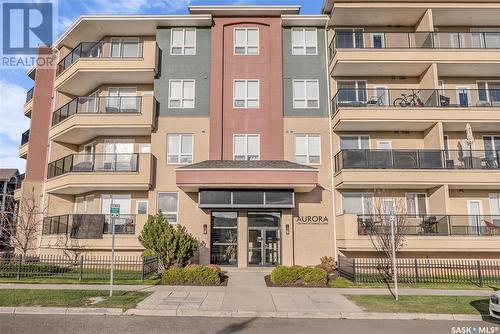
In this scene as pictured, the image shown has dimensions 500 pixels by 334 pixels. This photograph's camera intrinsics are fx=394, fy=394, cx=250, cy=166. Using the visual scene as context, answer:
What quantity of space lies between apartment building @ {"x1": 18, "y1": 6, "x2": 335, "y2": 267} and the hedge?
16.9 feet

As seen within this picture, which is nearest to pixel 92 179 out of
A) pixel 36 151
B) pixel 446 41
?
pixel 36 151

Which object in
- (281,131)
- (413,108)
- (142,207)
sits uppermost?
(413,108)

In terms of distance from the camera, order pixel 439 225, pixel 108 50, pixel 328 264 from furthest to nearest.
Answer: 1. pixel 108 50
2. pixel 328 264
3. pixel 439 225

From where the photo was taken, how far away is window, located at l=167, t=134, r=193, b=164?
22781 mm

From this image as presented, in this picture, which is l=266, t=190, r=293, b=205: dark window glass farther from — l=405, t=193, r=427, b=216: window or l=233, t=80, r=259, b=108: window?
l=405, t=193, r=427, b=216: window

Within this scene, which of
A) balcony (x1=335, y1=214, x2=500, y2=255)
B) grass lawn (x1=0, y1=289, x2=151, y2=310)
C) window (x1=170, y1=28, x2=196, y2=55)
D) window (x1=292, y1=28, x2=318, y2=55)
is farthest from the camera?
window (x1=292, y1=28, x2=318, y2=55)

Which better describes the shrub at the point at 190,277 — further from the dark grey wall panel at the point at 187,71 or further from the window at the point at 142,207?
the dark grey wall panel at the point at 187,71

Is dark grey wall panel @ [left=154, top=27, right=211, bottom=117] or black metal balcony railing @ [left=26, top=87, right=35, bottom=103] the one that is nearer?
dark grey wall panel @ [left=154, top=27, right=211, bottom=117]

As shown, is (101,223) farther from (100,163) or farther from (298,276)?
(298,276)

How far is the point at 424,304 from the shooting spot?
483 inches

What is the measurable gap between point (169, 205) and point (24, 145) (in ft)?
51.7

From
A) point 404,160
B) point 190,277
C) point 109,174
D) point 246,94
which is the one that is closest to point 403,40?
point 404,160

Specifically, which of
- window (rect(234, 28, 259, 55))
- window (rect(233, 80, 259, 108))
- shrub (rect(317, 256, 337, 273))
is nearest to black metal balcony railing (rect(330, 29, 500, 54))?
window (rect(234, 28, 259, 55))

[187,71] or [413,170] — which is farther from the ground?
[187,71]
